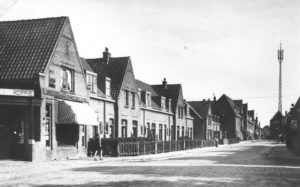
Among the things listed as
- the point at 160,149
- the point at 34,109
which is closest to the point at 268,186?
the point at 34,109

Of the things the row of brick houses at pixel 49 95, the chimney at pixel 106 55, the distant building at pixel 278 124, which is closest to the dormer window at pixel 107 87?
the row of brick houses at pixel 49 95

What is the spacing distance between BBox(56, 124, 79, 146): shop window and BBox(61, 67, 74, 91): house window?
7.99 feet

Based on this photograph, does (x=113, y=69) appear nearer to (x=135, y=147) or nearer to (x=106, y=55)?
(x=106, y=55)

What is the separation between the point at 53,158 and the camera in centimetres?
2500

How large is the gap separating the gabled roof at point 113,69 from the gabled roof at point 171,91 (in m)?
18.3

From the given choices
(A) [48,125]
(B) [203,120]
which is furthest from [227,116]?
(A) [48,125]

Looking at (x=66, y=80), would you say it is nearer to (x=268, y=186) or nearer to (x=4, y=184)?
(x=4, y=184)

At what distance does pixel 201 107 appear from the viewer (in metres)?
75.9

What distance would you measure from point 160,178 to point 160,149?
879 inches

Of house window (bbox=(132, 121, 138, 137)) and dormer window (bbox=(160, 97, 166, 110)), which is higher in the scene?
dormer window (bbox=(160, 97, 166, 110))

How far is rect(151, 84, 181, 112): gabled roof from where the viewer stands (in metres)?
57.5

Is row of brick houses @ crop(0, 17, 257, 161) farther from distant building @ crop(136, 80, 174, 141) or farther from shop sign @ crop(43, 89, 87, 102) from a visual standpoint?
distant building @ crop(136, 80, 174, 141)

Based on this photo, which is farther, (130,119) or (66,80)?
(130,119)

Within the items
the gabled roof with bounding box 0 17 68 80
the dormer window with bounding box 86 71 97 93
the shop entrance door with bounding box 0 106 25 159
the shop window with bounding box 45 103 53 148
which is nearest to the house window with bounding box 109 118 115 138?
the dormer window with bounding box 86 71 97 93
